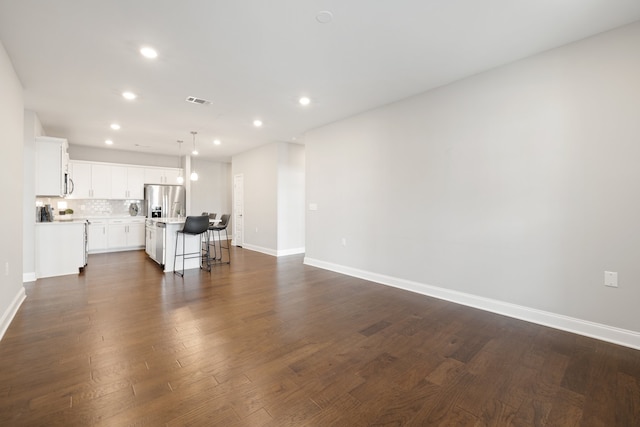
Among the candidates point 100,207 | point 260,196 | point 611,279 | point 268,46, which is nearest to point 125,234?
point 100,207

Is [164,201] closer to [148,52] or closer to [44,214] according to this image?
[44,214]

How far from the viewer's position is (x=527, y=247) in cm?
298

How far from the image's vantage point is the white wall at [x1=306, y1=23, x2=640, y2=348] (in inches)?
99.1

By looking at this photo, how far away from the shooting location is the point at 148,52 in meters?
2.84

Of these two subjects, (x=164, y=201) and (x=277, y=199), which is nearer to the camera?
(x=277, y=199)

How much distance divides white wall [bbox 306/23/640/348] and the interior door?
4.64 metres

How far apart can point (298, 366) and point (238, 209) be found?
6.66 m

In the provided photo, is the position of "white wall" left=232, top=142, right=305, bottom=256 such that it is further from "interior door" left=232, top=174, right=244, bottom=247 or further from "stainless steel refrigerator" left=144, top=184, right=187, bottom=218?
"stainless steel refrigerator" left=144, top=184, right=187, bottom=218

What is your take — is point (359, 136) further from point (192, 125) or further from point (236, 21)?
point (192, 125)

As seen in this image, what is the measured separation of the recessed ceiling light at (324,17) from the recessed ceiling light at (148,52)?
1718 mm

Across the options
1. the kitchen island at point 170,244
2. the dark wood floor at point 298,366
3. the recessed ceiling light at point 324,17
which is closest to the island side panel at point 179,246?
the kitchen island at point 170,244

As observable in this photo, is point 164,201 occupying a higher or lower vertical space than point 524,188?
lower

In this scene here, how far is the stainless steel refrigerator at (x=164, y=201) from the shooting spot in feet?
25.0

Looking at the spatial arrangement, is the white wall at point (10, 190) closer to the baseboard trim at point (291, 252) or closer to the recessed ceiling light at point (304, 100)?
the recessed ceiling light at point (304, 100)
